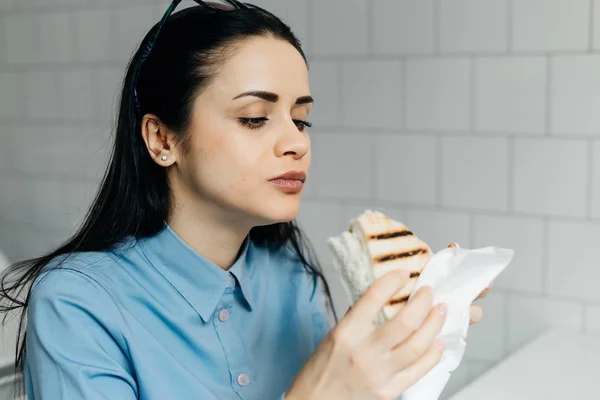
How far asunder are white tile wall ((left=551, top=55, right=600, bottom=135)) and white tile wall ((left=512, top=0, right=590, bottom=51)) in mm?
31

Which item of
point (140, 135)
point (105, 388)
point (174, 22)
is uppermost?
point (174, 22)

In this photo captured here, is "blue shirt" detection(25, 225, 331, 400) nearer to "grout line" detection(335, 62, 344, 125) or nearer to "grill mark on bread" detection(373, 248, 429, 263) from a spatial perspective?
"grill mark on bread" detection(373, 248, 429, 263)

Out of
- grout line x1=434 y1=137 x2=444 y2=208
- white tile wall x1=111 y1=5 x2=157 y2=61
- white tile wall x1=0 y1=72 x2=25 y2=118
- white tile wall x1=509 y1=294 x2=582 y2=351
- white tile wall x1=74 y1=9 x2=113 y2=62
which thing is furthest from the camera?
white tile wall x1=0 y1=72 x2=25 y2=118

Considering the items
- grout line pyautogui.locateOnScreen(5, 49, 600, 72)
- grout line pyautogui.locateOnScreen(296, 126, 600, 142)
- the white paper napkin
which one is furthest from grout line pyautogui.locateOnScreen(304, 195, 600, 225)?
the white paper napkin

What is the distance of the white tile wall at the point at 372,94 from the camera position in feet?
5.54

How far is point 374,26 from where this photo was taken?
5.59 feet

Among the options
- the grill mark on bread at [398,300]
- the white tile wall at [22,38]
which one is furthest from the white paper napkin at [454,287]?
the white tile wall at [22,38]

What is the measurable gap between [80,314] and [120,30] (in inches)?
55.2

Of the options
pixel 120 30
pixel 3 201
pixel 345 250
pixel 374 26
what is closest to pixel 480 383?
pixel 345 250

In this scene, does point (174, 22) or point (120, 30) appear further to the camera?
point (120, 30)

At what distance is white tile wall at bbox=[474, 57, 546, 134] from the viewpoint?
59.3 inches

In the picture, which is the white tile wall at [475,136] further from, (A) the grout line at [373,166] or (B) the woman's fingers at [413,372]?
(B) the woman's fingers at [413,372]

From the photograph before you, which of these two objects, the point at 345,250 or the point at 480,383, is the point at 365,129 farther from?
the point at 345,250

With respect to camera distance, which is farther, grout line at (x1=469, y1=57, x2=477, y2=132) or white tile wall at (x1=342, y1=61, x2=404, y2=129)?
white tile wall at (x1=342, y1=61, x2=404, y2=129)
